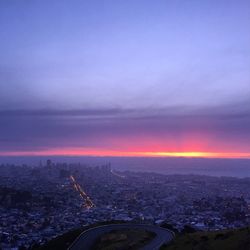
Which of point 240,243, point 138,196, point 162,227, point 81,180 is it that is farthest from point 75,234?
point 81,180

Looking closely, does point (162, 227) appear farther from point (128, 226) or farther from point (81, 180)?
point (81, 180)

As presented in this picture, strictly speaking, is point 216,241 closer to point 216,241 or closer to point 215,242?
point 216,241

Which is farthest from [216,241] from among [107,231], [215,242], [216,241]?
[107,231]

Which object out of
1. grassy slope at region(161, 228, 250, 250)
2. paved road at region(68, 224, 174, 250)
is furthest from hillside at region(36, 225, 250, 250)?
paved road at region(68, 224, 174, 250)

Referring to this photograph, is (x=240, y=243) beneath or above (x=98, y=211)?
above

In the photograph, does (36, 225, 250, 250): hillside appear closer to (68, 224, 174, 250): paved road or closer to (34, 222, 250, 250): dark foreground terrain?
(34, 222, 250, 250): dark foreground terrain

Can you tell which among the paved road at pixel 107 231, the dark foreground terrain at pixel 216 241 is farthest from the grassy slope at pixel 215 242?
the paved road at pixel 107 231
